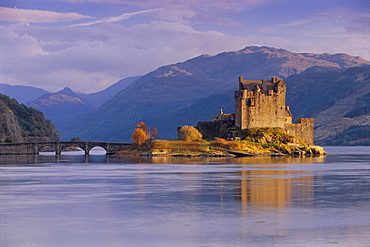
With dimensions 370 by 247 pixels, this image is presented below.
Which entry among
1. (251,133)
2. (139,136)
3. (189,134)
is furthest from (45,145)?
(251,133)

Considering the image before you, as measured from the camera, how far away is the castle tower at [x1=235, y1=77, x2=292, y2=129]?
514 ft

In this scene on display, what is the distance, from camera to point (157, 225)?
36.5 m

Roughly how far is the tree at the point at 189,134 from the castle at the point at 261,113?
340 inches

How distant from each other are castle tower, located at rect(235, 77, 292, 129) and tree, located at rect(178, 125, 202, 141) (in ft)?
35.9

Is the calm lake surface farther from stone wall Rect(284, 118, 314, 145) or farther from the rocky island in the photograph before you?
stone wall Rect(284, 118, 314, 145)

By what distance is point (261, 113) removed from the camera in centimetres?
15762

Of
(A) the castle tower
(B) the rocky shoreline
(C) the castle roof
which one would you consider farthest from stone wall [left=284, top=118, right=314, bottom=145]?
(C) the castle roof

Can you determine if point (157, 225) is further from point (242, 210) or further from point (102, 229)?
point (242, 210)

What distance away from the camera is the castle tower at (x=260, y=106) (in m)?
157

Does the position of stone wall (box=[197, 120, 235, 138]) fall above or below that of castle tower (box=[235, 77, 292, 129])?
below

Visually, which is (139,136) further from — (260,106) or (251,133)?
(260,106)

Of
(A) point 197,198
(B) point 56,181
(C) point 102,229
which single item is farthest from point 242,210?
(B) point 56,181

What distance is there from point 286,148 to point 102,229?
121 m

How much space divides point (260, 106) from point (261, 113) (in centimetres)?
175
